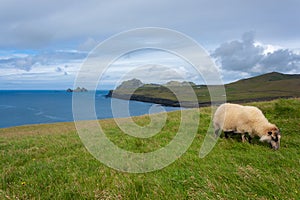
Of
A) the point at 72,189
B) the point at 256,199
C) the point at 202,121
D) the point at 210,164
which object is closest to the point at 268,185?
the point at 256,199

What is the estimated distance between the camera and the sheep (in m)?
9.90

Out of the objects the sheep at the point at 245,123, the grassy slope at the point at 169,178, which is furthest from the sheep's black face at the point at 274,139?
the grassy slope at the point at 169,178

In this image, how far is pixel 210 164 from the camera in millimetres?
6820

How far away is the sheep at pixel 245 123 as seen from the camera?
32.5 feet

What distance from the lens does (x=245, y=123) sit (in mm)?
10961

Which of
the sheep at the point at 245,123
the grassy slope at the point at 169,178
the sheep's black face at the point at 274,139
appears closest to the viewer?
the grassy slope at the point at 169,178

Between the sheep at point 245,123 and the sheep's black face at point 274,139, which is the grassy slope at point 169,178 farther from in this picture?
the sheep at point 245,123

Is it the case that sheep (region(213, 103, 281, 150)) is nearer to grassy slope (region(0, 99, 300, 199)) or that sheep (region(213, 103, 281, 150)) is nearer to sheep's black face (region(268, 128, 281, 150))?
sheep's black face (region(268, 128, 281, 150))

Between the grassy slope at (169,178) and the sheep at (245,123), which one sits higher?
the sheep at (245,123)

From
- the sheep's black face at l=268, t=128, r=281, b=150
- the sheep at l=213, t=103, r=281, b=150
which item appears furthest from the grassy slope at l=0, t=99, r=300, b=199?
the sheep at l=213, t=103, r=281, b=150

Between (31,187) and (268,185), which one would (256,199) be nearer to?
(268,185)

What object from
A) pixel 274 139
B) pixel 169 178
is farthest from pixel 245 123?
pixel 169 178

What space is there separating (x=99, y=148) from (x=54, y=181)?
3.50 metres

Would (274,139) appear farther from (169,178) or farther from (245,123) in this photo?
(169,178)
